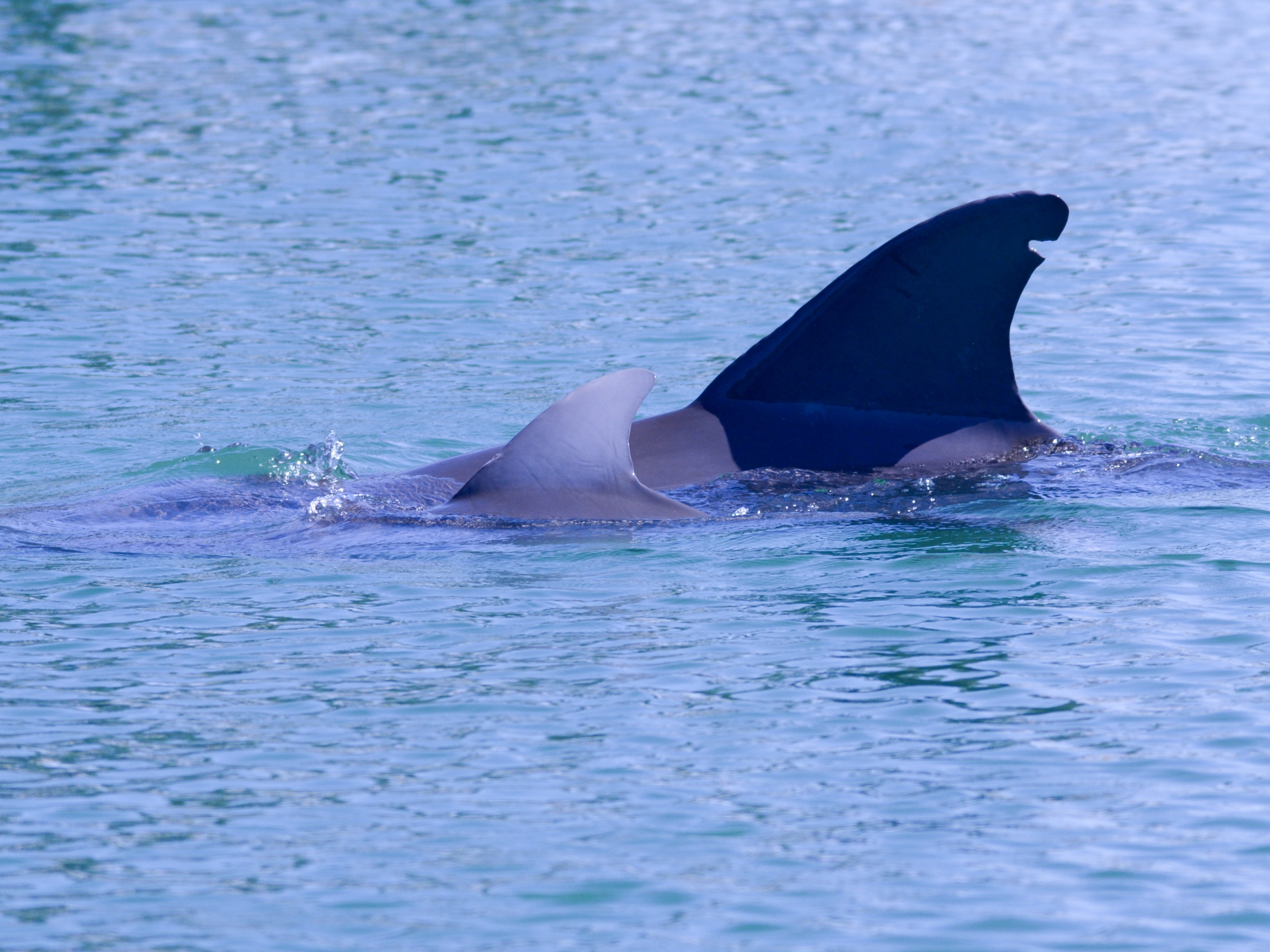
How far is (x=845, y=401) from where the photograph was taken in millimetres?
9039

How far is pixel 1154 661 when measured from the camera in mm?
7344

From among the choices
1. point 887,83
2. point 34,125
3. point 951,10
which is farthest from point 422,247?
point 951,10

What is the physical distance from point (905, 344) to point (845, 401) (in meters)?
0.42

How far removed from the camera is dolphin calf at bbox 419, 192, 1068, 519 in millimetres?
Result: 8555

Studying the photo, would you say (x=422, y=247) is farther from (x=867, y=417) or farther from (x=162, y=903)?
(x=162, y=903)

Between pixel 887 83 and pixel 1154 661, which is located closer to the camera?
pixel 1154 661

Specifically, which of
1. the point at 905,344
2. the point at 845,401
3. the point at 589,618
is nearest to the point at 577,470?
the point at 589,618

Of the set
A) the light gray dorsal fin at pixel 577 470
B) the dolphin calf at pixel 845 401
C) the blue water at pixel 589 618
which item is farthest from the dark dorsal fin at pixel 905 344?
the light gray dorsal fin at pixel 577 470

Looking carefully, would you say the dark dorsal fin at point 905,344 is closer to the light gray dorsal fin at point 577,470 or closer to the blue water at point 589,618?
the blue water at point 589,618

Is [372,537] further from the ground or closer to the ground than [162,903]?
further from the ground

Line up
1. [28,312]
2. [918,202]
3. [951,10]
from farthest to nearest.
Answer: [951,10], [918,202], [28,312]

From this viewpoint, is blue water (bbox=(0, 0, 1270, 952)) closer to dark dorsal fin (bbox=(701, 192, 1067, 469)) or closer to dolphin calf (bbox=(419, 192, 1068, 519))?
dolphin calf (bbox=(419, 192, 1068, 519))

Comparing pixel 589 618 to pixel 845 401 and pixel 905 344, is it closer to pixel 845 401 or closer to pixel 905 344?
pixel 845 401

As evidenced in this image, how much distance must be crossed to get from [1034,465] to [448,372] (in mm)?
5688
